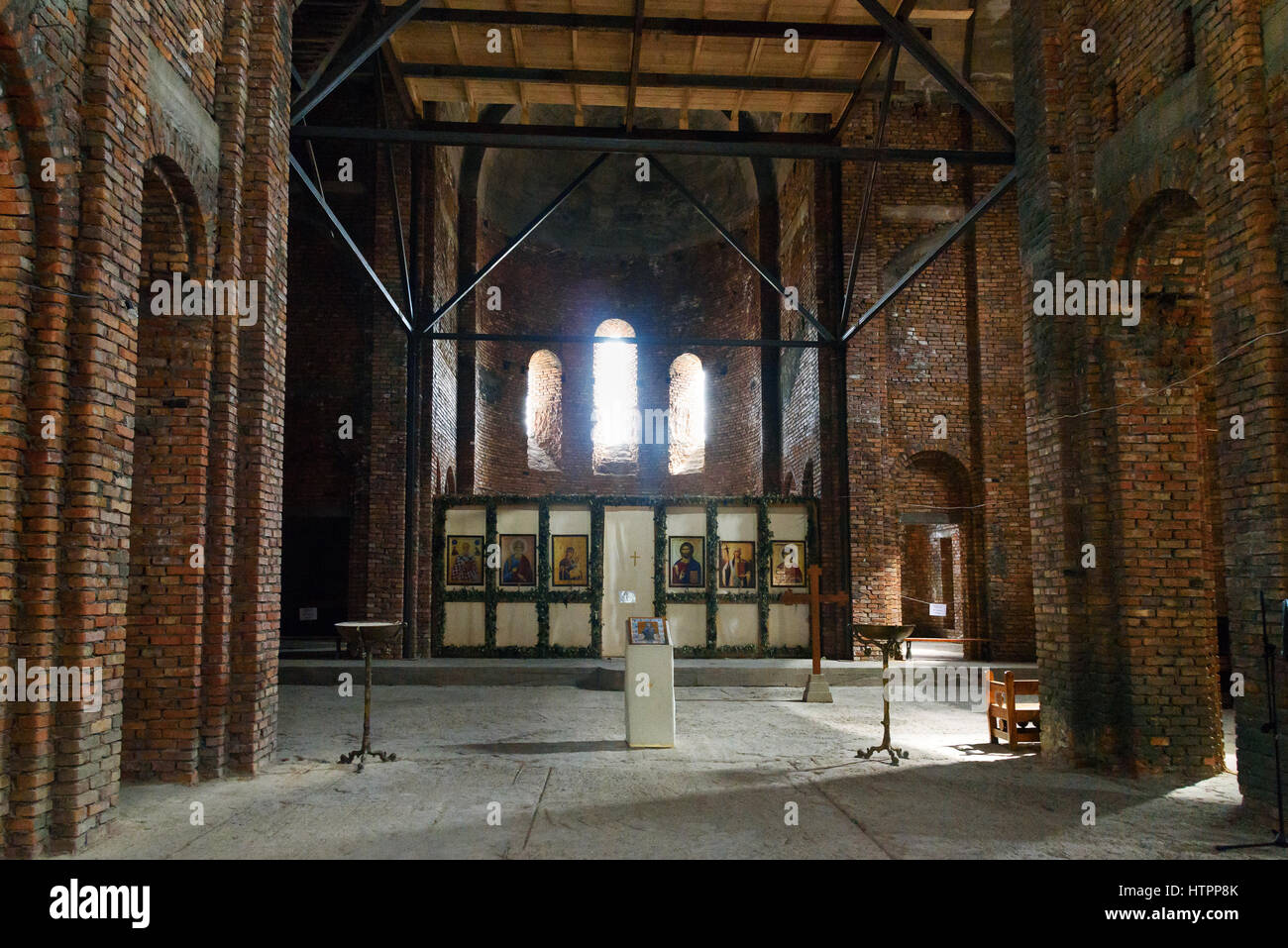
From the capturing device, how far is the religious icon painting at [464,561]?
14.4 metres

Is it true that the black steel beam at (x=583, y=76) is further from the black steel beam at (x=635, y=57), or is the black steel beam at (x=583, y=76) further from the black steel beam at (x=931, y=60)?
the black steel beam at (x=931, y=60)

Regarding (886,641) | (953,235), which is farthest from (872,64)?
(886,641)

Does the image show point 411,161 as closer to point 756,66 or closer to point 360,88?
point 360,88

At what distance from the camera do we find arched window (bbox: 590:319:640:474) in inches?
866

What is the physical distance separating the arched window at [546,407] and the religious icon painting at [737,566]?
7880mm

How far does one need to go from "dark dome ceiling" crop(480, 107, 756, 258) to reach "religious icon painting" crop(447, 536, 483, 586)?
845cm

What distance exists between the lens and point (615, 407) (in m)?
22.3

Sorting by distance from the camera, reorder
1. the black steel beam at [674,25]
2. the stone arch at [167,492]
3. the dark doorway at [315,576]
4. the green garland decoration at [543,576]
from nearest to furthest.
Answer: the stone arch at [167,492], the black steel beam at [674,25], the green garland decoration at [543,576], the dark doorway at [315,576]

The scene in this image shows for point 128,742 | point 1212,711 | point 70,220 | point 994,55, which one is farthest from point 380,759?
point 994,55

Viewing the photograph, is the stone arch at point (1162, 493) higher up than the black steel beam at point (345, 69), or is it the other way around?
the black steel beam at point (345, 69)

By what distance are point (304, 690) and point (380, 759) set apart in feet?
16.2

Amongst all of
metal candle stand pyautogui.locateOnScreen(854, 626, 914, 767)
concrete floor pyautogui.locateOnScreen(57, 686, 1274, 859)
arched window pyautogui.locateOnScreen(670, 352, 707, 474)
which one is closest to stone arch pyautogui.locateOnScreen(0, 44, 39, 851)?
concrete floor pyautogui.locateOnScreen(57, 686, 1274, 859)

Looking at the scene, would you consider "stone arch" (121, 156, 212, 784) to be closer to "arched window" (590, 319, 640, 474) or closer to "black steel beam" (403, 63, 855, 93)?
"black steel beam" (403, 63, 855, 93)

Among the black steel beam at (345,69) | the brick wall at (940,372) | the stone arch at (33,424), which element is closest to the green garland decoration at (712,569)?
the brick wall at (940,372)
